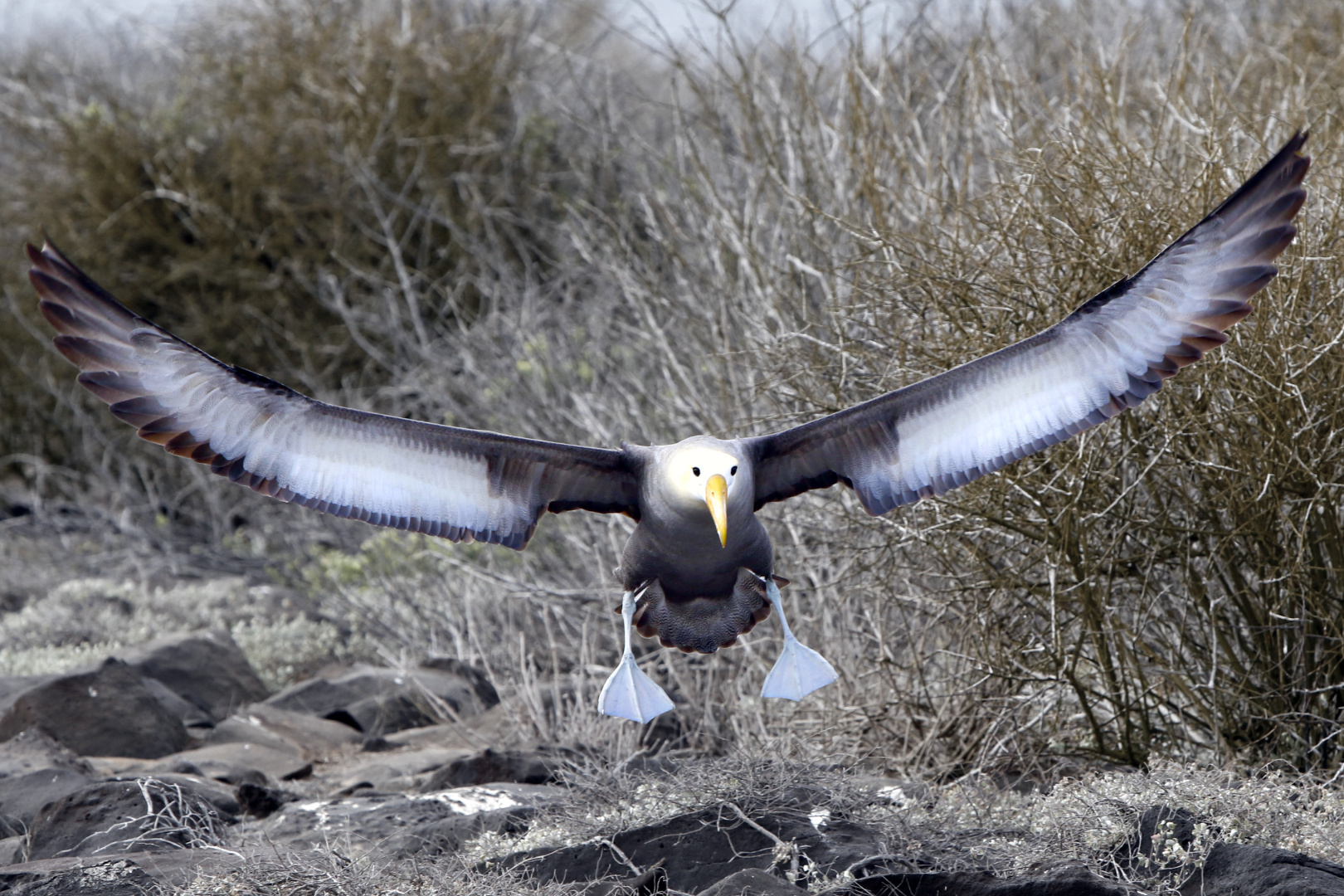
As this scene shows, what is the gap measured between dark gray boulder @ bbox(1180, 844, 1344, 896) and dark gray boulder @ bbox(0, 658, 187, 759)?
4.35 m

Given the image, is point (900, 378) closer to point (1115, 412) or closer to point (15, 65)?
point (1115, 412)

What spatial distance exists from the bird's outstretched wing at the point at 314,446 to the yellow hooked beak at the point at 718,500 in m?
0.53

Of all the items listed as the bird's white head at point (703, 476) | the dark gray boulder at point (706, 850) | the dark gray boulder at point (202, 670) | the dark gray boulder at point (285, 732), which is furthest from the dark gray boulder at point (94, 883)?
the dark gray boulder at point (202, 670)

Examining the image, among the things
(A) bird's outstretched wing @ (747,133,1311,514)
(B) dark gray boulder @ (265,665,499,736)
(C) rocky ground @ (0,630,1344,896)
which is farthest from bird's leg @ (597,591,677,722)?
(B) dark gray boulder @ (265,665,499,736)

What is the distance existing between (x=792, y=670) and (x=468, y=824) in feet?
3.91

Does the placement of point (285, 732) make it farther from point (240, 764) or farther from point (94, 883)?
point (94, 883)

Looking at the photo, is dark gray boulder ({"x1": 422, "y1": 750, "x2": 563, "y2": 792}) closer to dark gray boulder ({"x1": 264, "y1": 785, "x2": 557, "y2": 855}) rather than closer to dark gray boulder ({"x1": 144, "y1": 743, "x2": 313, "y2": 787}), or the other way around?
dark gray boulder ({"x1": 264, "y1": 785, "x2": 557, "y2": 855})

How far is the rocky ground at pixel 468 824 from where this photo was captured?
348 cm

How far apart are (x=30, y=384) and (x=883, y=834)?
10282mm

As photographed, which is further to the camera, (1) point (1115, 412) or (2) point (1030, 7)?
(2) point (1030, 7)

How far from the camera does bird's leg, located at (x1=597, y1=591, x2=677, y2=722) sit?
3.90 meters

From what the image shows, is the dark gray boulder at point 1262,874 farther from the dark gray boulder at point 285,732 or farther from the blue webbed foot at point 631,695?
the dark gray boulder at point 285,732

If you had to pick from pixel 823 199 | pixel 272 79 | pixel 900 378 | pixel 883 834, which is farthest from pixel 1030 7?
pixel 883 834

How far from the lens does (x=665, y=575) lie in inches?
153
